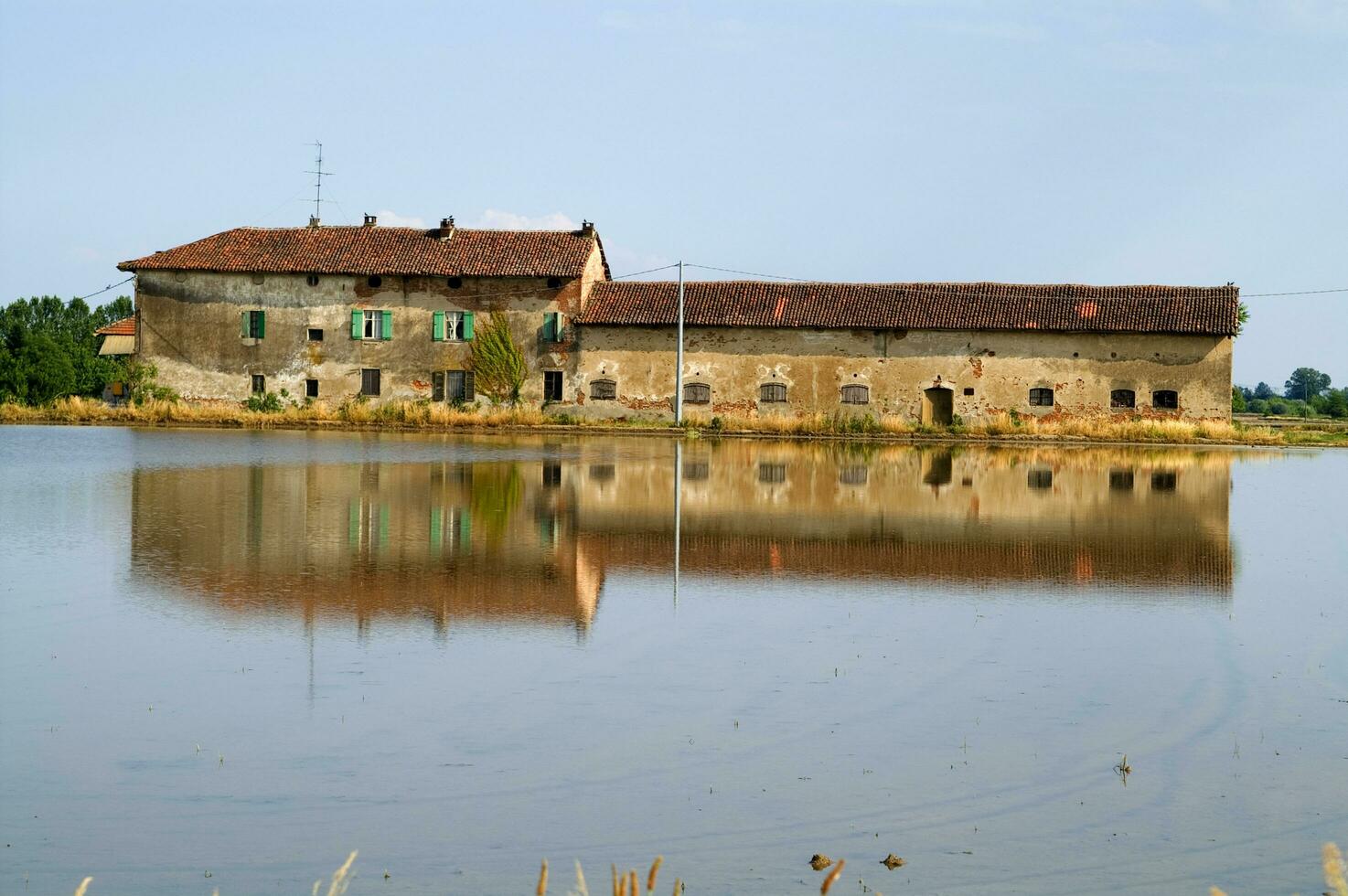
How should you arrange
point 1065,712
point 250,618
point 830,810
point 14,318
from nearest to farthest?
point 830,810, point 1065,712, point 250,618, point 14,318

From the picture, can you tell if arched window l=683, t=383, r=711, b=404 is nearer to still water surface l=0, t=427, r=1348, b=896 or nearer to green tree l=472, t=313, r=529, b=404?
green tree l=472, t=313, r=529, b=404

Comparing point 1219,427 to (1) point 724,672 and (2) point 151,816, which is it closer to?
(1) point 724,672

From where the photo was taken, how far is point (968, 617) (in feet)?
36.9

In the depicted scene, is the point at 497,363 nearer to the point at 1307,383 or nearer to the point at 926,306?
the point at 926,306

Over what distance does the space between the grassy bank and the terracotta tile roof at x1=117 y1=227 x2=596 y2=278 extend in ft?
15.7

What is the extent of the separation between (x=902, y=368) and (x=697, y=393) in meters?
6.26

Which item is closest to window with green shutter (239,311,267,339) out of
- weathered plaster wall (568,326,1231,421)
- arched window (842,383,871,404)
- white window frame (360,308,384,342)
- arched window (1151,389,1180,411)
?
white window frame (360,308,384,342)

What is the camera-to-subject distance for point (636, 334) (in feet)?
153

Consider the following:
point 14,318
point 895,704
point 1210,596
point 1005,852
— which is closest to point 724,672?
point 895,704

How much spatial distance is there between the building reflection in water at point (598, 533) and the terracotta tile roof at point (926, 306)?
1866 centimetres

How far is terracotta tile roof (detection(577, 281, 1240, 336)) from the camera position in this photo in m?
45.1

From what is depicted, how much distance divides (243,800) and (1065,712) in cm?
441

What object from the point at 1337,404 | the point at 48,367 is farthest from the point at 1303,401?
the point at 48,367

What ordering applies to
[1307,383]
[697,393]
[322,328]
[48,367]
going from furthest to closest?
[1307,383] → [48,367] → [322,328] → [697,393]
